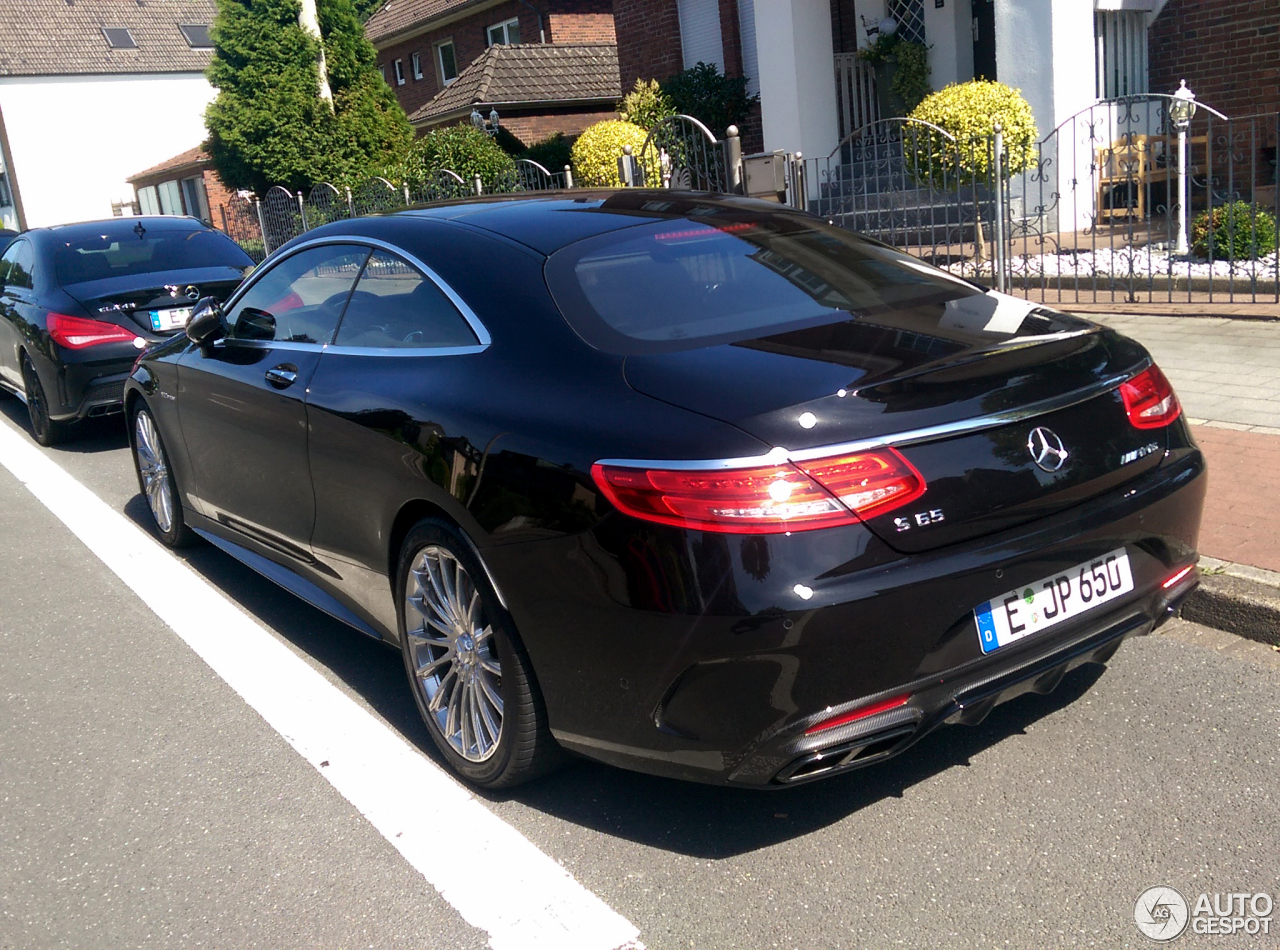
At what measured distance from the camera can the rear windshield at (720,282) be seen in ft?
10.9

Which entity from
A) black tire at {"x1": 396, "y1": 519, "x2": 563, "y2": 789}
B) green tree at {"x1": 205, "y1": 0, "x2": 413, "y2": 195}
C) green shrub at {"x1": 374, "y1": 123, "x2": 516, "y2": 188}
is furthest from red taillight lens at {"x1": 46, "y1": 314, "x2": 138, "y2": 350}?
green tree at {"x1": 205, "y1": 0, "x2": 413, "y2": 195}

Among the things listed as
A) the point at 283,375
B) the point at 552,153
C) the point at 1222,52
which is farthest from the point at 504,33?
the point at 283,375

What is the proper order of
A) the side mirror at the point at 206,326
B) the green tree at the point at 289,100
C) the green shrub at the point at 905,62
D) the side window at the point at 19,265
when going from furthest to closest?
the green tree at the point at 289,100 → the green shrub at the point at 905,62 → the side window at the point at 19,265 → the side mirror at the point at 206,326

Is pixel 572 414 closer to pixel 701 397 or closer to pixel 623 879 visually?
pixel 701 397

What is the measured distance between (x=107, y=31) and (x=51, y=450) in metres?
48.8

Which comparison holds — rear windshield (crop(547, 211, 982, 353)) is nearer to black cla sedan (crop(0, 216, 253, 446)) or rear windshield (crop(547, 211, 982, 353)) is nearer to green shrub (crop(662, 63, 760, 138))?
black cla sedan (crop(0, 216, 253, 446))

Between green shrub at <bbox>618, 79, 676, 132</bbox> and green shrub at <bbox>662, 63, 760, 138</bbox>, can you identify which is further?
green shrub at <bbox>618, 79, 676, 132</bbox>

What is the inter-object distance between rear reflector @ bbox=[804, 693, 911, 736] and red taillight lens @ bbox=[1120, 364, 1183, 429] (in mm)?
1037

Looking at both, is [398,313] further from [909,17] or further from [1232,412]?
[909,17]

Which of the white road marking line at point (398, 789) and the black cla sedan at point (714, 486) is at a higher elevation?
the black cla sedan at point (714, 486)

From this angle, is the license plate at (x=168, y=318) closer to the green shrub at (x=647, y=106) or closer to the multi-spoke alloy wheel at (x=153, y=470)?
the multi-spoke alloy wheel at (x=153, y=470)

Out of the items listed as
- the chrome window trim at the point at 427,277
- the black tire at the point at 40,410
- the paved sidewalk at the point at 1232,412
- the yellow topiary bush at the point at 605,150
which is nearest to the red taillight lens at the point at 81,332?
the black tire at the point at 40,410

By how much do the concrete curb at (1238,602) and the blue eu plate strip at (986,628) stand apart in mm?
1658

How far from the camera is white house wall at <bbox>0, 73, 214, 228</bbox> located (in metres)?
48.8
